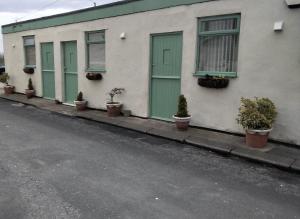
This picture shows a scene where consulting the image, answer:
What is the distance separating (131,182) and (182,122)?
2879 millimetres

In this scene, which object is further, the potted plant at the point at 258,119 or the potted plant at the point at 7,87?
the potted plant at the point at 7,87

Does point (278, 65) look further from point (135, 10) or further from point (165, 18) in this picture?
point (135, 10)

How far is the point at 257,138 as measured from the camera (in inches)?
225

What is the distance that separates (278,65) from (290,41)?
1.56 ft

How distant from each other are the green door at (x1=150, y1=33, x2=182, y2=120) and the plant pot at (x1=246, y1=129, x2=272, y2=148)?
2335 millimetres

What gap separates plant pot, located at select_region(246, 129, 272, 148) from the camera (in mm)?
5672

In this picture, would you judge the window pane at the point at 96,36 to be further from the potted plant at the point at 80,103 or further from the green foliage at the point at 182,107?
the green foliage at the point at 182,107

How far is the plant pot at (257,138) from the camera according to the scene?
5672mm

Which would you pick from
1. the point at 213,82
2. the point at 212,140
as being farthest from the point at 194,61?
the point at 212,140

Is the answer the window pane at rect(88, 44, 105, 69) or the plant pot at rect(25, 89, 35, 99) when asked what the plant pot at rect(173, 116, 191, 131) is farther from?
the plant pot at rect(25, 89, 35, 99)

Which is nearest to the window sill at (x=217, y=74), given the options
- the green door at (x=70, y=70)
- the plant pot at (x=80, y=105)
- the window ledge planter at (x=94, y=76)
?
the window ledge planter at (x=94, y=76)

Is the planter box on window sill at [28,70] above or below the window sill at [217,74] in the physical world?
below

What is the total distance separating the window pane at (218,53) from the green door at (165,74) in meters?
0.62

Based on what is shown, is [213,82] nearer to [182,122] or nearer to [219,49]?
[219,49]
